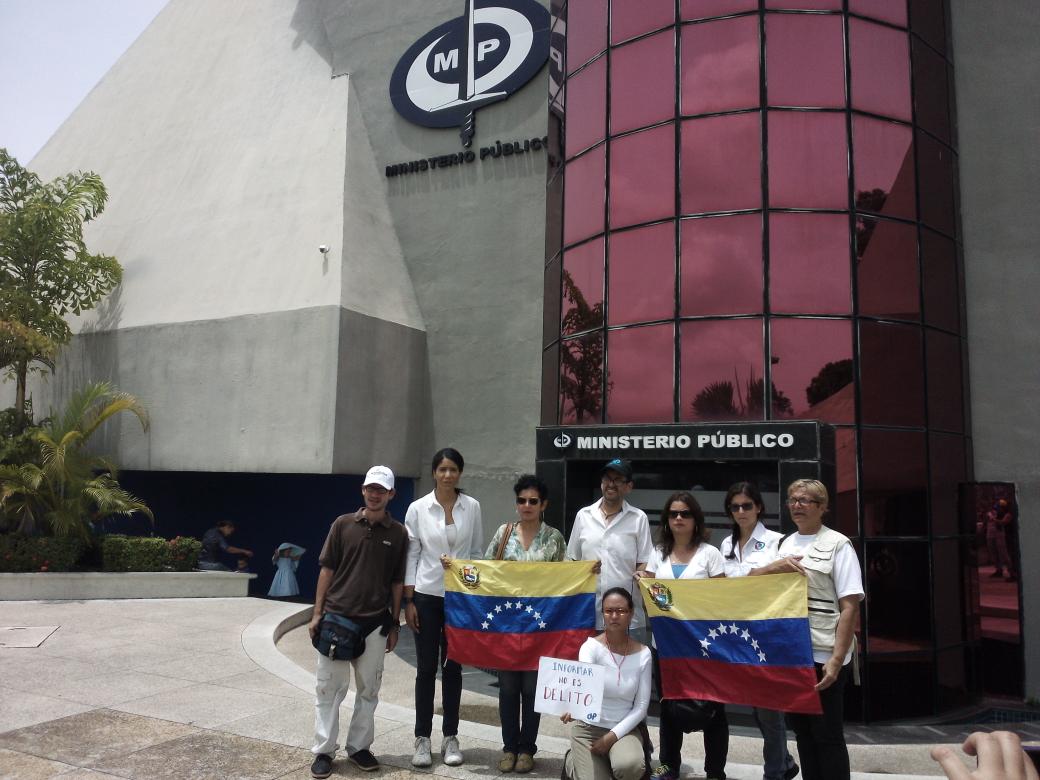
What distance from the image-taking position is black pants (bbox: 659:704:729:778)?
5438 millimetres

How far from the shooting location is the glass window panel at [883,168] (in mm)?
10289

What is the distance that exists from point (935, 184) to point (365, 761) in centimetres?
1010

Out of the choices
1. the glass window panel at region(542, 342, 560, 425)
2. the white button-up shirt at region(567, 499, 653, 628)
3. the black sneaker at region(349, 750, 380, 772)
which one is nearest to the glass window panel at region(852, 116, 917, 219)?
the glass window panel at region(542, 342, 560, 425)

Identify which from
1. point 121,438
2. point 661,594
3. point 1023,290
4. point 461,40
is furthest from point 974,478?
point 121,438

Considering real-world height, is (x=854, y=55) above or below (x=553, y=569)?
above

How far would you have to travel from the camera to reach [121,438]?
54.4ft

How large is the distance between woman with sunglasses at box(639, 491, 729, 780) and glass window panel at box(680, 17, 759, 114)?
22.1ft

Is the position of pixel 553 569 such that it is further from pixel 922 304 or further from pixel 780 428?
pixel 922 304

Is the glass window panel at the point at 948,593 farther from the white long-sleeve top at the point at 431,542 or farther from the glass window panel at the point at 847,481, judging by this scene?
the white long-sleeve top at the point at 431,542

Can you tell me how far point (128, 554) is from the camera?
556 inches

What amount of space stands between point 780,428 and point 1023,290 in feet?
17.8

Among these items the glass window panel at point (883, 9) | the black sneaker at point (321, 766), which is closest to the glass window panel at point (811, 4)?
the glass window panel at point (883, 9)

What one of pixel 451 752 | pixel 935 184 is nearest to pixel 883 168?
pixel 935 184

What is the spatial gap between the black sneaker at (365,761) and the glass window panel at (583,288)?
22.6ft
